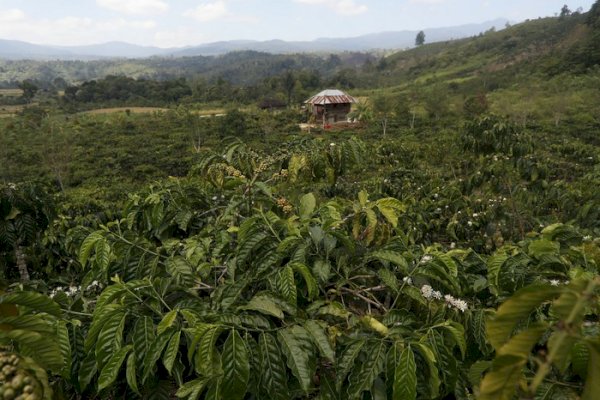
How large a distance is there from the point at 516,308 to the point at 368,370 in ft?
2.68

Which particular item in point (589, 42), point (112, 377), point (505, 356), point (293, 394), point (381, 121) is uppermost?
point (589, 42)

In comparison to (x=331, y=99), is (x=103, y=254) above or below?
above

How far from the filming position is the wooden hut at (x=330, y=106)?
36.8m

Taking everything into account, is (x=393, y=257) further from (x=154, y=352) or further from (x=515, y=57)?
(x=515, y=57)

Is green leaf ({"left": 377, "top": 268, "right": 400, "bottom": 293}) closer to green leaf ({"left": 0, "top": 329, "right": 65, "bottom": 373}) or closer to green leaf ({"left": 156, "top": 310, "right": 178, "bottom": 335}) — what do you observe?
green leaf ({"left": 156, "top": 310, "right": 178, "bottom": 335})

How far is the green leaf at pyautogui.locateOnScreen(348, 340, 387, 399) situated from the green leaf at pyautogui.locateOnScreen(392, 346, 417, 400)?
0.12m

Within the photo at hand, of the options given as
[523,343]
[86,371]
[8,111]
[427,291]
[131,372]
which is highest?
[523,343]

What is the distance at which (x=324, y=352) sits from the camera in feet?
5.06

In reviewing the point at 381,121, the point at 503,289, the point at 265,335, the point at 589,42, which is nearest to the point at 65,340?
the point at 265,335

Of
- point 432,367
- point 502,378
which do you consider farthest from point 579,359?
point 502,378

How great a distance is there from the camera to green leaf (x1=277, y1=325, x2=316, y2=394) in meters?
1.47

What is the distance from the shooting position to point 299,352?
1513mm

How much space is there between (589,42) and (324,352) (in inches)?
2402

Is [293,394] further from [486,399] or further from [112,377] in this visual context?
[486,399]
